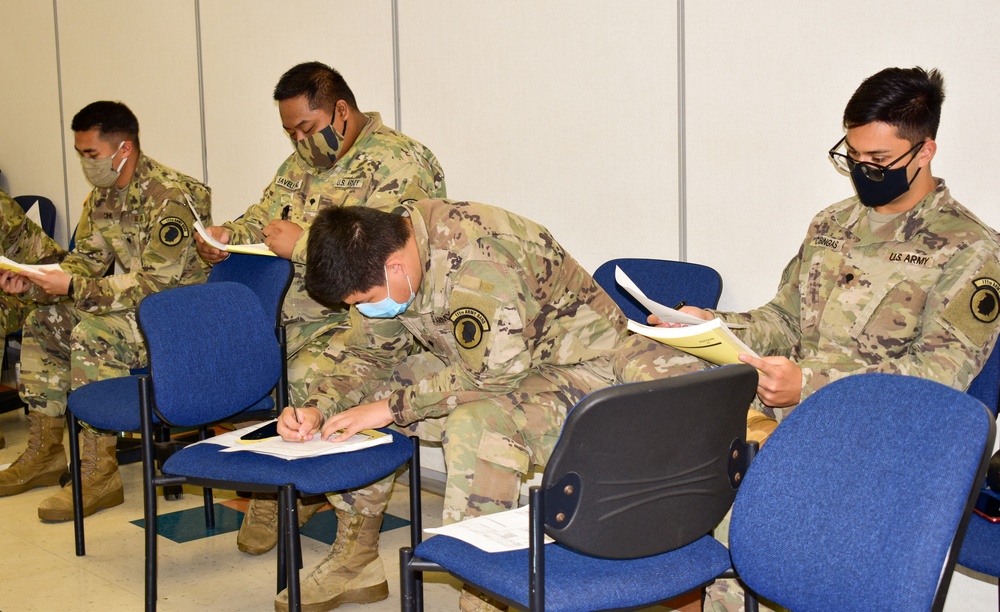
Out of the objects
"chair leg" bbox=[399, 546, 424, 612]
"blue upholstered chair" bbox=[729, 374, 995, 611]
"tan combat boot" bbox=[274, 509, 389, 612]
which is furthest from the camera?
"tan combat boot" bbox=[274, 509, 389, 612]

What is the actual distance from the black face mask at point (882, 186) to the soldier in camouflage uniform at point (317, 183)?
1472 millimetres

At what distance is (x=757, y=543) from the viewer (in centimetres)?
155

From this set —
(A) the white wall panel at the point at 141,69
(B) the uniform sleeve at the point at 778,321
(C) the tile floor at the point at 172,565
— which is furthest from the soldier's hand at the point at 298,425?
(A) the white wall panel at the point at 141,69

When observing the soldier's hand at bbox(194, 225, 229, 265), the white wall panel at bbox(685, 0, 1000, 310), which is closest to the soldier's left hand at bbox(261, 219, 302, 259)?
the soldier's hand at bbox(194, 225, 229, 265)

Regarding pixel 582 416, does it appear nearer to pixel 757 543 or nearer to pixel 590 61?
pixel 757 543

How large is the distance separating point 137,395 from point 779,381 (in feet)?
6.61

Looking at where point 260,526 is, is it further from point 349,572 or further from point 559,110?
point 559,110

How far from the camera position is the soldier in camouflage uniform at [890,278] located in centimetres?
208

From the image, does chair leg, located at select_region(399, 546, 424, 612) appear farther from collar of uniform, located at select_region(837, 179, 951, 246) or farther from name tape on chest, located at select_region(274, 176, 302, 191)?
name tape on chest, located at select_region(274, 176, 302, 191)

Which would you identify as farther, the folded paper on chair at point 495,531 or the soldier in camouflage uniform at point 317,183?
the soldier in camouflage uniform at point 317,183

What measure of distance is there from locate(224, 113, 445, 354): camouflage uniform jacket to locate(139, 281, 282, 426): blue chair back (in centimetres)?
45

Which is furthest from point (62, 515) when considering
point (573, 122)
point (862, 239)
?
point (862, 239)

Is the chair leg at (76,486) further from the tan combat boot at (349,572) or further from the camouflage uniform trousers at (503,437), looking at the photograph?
Answer: the camouflage uniform trousers at (503,437)

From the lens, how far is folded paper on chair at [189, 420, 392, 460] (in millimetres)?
2266
